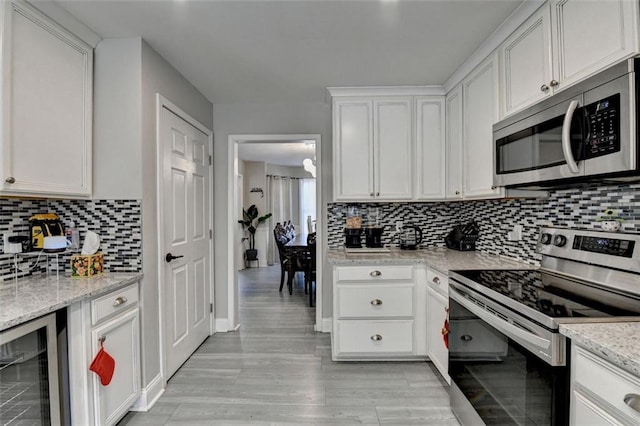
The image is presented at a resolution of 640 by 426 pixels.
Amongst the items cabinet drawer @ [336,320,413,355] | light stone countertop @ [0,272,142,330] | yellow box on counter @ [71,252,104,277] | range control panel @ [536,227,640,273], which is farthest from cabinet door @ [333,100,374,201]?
yellow box on counter @ [71,252,104,277]

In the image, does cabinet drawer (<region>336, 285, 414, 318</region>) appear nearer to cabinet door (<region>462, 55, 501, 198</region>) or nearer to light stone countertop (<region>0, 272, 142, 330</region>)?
cabinet door (<region>462, 55, 501, 198</region>)

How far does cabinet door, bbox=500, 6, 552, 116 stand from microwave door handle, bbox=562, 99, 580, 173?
1.03ft

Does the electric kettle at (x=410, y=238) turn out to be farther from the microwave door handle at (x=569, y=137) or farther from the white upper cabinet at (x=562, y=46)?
the microwave door handle at (x=569, y=137)

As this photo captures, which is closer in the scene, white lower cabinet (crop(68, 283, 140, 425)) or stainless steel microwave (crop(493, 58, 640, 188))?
stainless steel microwave (crop(493, 58, 640, 188))

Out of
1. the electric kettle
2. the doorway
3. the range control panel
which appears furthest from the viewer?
the doorway

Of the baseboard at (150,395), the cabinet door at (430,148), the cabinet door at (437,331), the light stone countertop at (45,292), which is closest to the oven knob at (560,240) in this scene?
the cabinet door at (437,331)

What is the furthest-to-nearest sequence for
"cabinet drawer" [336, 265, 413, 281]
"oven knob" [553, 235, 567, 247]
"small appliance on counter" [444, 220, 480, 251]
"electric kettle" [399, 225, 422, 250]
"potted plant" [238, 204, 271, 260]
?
"potted plant" [238, 204, 271, 260] → "electric kettle" [399, 225, 422, 250] → "small appliance on counter" [444, 220, 480, 251] → "cabinet drawer" [336, 265, 413, 281] → "oven knob" [553, 235, 567, 247]

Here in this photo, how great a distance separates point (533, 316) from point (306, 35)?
6.36 ft

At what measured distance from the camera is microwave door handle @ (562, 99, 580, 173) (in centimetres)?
133

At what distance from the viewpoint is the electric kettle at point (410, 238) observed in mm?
3103

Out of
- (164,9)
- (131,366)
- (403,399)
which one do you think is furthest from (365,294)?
(164,9)

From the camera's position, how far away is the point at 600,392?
36.7 inches

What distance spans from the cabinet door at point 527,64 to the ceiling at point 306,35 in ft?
0.54

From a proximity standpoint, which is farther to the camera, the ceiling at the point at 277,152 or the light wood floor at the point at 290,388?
the ceiling at the point at 277,152
